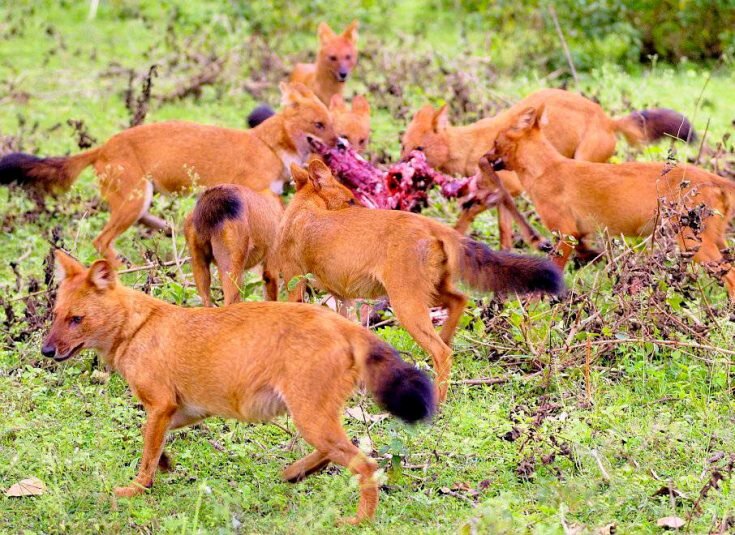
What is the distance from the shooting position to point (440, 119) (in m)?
9.23

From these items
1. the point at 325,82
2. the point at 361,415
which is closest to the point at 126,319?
the point at 361,415

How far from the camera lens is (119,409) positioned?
6.03m

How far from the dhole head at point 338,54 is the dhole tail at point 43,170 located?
Result: 11.6 feet

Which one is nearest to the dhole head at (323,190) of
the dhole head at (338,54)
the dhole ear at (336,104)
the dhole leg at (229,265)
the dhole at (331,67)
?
the dhole leg at (229,265)

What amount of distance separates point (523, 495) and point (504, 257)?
123 cm

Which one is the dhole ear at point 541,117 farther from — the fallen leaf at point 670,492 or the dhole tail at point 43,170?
the fallen leaf at point 670,492

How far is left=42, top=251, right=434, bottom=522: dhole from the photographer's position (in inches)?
189

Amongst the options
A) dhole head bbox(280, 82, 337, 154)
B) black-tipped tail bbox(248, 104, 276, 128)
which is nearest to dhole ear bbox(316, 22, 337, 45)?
black-tipped tail bbox(248, 104, 276, 128)

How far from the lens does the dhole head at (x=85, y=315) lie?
5352mm

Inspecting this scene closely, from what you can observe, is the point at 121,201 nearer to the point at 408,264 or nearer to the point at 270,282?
the point at 270,282

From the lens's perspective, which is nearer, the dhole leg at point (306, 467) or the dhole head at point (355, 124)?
the dhole leg at point (306, 467)

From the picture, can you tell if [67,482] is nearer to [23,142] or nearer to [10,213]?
[10,213]

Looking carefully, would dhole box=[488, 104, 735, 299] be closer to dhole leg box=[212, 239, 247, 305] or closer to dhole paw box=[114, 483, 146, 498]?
dhole leg box=[212, 239, 247, 305]

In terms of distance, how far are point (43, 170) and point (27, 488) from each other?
3516 mm
